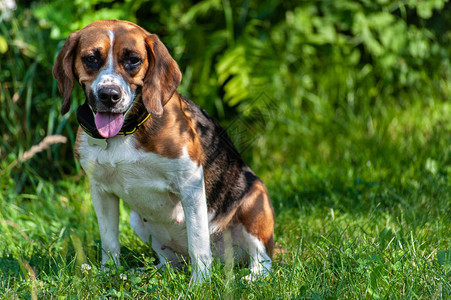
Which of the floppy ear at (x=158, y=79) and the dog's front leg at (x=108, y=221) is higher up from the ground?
the floppy ear at (x=158, y=79)

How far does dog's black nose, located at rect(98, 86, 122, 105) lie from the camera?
A: 2.52 m

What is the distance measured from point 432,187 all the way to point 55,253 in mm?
2589

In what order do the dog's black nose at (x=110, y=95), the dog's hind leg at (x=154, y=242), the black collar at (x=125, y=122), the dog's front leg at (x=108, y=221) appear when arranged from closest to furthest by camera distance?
the dog's black nose at (x=110, y=95) < the black collar at (x=125, y=122) < the dog's front leg at (x=108, y=221) < the dog's hind leg at (x=154, y=242)

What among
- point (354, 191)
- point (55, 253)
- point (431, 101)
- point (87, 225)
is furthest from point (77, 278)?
point (431, 101)

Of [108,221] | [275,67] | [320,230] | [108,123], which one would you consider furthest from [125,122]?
[275,67]

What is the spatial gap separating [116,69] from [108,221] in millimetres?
892

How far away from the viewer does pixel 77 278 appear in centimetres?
270

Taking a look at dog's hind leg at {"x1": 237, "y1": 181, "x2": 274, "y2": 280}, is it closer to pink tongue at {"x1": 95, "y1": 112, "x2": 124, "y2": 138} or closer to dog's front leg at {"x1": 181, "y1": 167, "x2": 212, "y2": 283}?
dog's front leg at {"x1": 181, "y1": 167, "x2": 212, "y2": 283}

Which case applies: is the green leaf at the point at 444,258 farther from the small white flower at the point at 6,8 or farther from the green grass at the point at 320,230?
the small white flower at the point at 6,8

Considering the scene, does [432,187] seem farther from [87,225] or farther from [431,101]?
[87,225]

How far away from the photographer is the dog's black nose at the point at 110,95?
2520mm

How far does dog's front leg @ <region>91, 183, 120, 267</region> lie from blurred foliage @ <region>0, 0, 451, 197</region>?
1.55m

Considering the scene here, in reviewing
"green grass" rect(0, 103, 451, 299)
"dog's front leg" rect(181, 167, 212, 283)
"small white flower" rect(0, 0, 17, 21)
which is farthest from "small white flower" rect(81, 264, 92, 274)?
"small white flower" rect(0, 0, 17, 21)

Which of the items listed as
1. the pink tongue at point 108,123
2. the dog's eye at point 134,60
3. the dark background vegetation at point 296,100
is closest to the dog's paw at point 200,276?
the dark background vegetation at point 296,100
